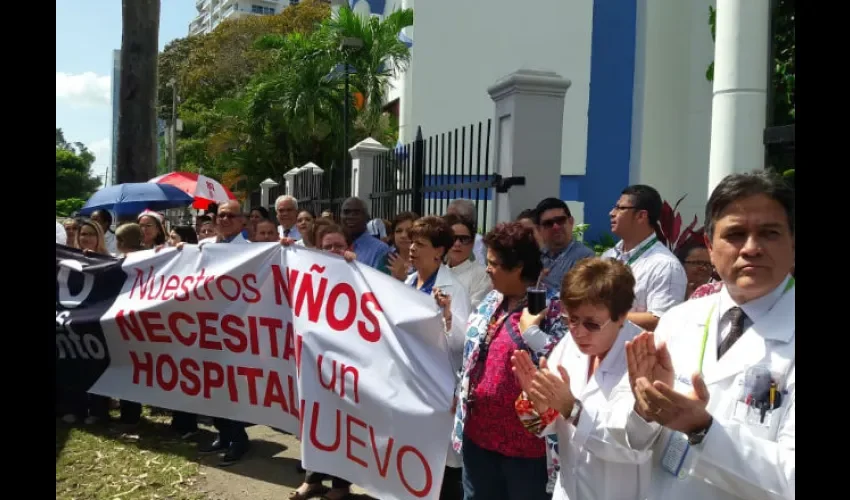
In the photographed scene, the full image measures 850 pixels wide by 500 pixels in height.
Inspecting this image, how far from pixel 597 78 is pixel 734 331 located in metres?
15.3

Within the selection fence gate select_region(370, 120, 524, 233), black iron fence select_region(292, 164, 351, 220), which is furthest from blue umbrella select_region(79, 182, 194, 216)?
fence gate select_region(370, 120, 524, 233)

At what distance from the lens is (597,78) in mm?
16422

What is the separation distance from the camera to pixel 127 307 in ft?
19.3

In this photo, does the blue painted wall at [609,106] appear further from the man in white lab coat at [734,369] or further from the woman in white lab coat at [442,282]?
the man in white lab coat at [734,369]

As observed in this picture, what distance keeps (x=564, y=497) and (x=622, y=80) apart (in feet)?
48.8

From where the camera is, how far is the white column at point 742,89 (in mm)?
4711

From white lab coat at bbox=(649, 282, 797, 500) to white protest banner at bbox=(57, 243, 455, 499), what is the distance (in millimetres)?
2020

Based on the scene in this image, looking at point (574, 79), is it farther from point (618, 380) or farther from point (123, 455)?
point (618, 380)

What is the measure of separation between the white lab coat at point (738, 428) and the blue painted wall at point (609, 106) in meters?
14.3

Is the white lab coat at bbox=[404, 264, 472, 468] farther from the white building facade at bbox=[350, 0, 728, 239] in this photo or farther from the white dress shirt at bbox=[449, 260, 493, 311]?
the white building facade at bbox=[350, 0, 728, 239]

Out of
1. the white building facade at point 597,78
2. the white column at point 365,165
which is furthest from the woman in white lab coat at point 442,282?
the white building facade at point 597,78

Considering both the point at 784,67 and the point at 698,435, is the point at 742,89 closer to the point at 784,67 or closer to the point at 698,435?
the point at 698,435

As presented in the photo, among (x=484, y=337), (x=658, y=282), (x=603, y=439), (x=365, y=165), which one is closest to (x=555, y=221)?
(x=658, y=282)
